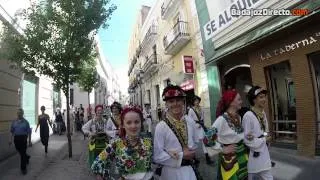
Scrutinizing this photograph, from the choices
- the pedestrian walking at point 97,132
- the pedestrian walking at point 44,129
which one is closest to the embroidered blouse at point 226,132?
the pedestrian walking at point 97,132

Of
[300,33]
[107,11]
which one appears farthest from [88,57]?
[300,33]

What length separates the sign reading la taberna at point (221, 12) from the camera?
14.1 meters

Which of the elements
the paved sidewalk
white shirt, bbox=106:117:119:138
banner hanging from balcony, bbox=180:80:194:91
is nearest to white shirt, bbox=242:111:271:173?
white shirt, bbox=106:117:119:138

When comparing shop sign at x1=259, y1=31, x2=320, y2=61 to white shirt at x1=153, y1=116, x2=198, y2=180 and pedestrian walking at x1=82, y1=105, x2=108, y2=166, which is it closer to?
pedestrian walking at x1=82, y1=105, x2=108, y2=166

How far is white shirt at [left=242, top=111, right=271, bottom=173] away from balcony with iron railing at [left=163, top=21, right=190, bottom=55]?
17.0 metres

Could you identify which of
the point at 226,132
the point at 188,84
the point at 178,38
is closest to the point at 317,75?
the point at 226,132

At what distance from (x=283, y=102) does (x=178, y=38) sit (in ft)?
35.3

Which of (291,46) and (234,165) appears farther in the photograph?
(291,46)

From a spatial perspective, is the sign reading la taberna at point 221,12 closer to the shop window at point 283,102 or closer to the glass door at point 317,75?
the shop window at point 283,102

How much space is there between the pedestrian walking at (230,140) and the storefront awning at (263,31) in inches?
209

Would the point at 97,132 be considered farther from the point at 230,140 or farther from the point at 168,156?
the point at 168,156

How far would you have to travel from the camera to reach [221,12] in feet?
52.9

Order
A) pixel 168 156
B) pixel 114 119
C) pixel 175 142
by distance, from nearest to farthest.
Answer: pixel 168 156, pixel 175 142, pixel 114 119

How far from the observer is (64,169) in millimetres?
11172
